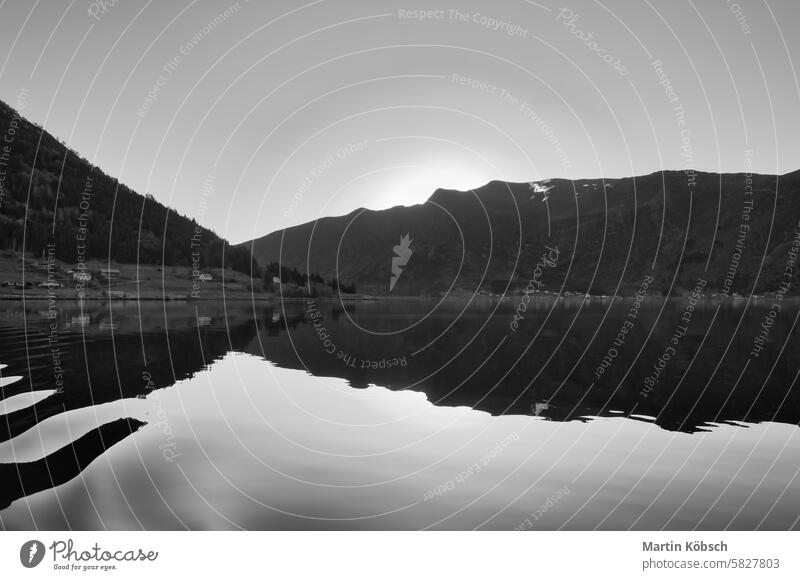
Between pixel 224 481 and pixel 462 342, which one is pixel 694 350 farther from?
pixel 224 481

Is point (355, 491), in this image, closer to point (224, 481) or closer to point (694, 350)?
point (224, 481)

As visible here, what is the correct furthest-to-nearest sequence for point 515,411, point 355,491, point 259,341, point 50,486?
1. point 259,341
2. point 515,411
3. point 355,491
4. point 50,486

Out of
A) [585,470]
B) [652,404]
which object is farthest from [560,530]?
[652,404]

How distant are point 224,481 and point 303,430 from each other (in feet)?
21.8

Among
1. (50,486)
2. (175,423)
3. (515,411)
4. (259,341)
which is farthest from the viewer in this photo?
(259,341)

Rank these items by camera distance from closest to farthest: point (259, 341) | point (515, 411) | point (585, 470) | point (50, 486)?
point (50, 486) < point (585, 470) < point (515, 411) < point (259, 341)

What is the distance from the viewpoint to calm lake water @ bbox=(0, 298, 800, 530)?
551 inches

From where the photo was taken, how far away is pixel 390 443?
20734 mm

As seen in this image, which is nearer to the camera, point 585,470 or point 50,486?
point 50,486

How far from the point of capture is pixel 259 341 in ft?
191

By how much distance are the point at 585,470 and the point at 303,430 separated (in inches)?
411

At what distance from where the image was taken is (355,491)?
1531 centimetres

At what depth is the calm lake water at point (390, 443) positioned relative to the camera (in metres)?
14.0

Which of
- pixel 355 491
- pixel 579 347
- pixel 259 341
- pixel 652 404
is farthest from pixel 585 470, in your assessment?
pixel 259 341
